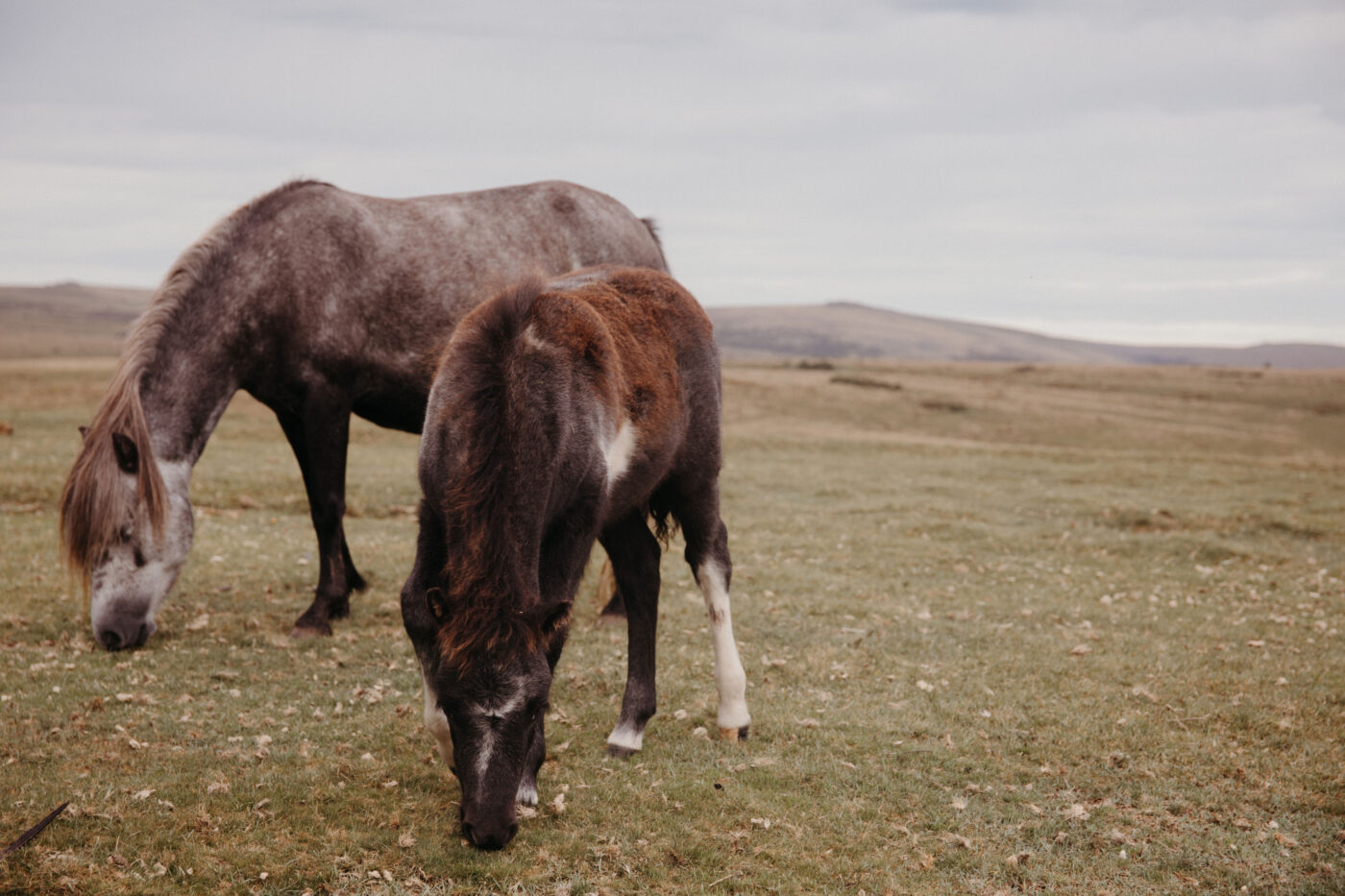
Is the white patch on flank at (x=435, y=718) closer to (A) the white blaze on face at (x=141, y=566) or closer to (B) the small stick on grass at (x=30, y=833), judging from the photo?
(B) the small stick on grass at (x=30, y=833)

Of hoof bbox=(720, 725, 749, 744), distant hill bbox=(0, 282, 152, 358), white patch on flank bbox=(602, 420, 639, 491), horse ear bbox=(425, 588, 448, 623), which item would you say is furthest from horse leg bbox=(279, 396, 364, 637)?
distant hill bbox=(0, 282, 152, 358)

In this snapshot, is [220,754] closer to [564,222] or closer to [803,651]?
[803,651]

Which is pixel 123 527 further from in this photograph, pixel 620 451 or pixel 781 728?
pixel 781 728

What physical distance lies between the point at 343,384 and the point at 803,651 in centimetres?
505

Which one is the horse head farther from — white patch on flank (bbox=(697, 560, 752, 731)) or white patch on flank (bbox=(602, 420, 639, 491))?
white patch on flank (bbox=(697, 560, 752, 731))

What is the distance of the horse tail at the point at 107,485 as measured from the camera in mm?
7758

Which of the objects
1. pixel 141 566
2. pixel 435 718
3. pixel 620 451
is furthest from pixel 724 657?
pixel 141 566

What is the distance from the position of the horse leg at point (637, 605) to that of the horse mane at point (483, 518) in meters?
1.92

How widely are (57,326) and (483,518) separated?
18174 centimetres

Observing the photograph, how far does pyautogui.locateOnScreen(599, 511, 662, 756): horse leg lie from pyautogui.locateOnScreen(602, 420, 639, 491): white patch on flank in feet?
3.12

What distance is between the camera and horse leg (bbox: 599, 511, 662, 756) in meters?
6.40

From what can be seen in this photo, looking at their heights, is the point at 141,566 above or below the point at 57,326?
below

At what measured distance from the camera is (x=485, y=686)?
424 centimetres

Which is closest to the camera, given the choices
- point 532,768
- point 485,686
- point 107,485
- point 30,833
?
point 485,686
